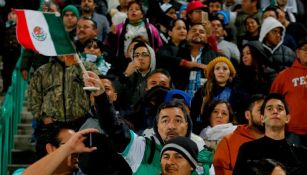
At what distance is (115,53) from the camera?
13867mm

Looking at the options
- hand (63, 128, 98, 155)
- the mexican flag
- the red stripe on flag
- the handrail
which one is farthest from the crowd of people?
the red stripe on flag

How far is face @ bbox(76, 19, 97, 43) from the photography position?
1341 cm

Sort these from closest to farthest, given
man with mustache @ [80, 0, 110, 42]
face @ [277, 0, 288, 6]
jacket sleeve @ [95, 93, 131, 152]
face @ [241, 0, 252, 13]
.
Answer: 1. jacket sleeve @ [95, 93, 131, 152]
2. man with mustache @ [80, 0, 110, 42]
3. face @ [241, 0, 252, 13]
4. face @ [277, 0, 288, 6]

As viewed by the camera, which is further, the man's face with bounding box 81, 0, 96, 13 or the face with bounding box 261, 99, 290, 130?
the man's face with bounding box 81, 0, 96, 13

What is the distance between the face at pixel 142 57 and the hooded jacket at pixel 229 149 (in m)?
2.65

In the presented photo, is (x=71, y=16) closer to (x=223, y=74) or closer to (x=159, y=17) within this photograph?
(x=159, y=17)

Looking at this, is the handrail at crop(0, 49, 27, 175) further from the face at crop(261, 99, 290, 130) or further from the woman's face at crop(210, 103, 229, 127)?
the face at crop(261, 99, 290, 130)

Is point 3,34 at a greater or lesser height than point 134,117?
greater

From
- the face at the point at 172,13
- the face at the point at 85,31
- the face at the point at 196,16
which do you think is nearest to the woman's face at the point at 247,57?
the face at the point at 196,16

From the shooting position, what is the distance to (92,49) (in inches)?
511

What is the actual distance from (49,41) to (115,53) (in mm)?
5621

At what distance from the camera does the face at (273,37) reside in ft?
46.0

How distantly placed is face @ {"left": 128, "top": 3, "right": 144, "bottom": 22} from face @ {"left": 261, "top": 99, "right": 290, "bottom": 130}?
519 centimetres

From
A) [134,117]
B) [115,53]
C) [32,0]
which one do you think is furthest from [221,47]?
[32,0]
